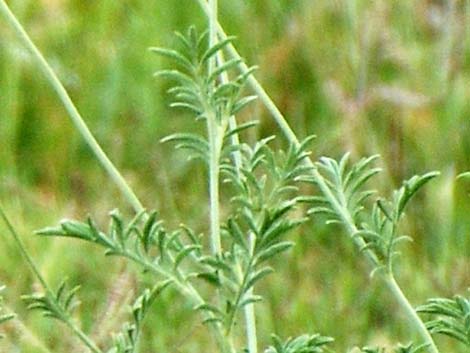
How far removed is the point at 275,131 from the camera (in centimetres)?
294

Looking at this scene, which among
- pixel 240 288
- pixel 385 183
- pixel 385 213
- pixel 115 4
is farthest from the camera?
pixel 115 4

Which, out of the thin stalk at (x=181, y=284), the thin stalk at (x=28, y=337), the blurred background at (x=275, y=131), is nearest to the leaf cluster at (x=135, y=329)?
the thin stalk at (x=181, y=284)

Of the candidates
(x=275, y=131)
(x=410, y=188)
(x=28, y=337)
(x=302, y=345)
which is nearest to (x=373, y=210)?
(x=410, y=188)

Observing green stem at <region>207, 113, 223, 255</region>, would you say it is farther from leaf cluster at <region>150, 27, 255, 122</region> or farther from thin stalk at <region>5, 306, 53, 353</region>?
thin stalk at <region>5, 306, 53, 353</region>

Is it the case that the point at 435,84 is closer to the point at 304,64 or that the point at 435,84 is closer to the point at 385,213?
the point at 304,64

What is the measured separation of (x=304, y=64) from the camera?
10.1 feet

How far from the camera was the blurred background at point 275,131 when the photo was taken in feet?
7.97

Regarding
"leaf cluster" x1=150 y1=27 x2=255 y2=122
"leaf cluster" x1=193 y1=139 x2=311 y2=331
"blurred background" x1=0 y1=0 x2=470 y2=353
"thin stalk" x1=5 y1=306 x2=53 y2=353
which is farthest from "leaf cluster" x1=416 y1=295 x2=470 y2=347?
"blurred background" x1=0 y1=0 x2=470 y2=353

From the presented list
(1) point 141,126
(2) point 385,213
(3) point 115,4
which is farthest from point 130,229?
(3) point 115,4

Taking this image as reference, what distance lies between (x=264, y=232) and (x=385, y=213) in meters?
0.16

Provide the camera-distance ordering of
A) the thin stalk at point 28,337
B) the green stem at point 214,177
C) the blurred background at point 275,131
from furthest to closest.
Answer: the blurred background at point 275,131
the thin stalk at point 28,337
the green stem at point 214,177

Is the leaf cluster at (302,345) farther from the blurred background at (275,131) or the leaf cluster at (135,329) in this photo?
the blurred background at (275,131)

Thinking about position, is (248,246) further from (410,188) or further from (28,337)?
(28,337)

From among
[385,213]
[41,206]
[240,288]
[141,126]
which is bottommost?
[240,288]
